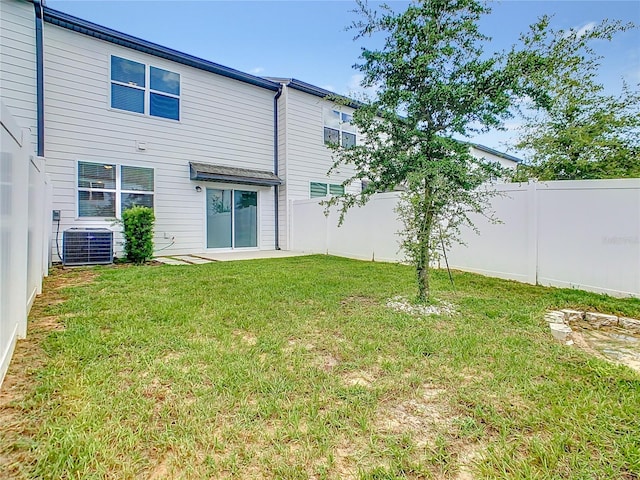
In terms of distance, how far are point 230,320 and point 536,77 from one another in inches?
171

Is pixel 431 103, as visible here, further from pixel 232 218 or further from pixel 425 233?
pixel 232 218

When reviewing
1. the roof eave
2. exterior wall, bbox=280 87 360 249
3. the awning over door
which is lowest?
the awning over door

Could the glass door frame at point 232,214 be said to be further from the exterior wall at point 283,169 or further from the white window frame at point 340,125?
the white window frame at point 340,125

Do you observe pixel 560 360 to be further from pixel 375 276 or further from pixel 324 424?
pixel 375 276

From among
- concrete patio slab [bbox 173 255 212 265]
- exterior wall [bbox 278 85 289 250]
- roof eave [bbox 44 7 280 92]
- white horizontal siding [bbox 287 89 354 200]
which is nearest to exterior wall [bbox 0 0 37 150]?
roof eave [bbox 44 7 280 92]

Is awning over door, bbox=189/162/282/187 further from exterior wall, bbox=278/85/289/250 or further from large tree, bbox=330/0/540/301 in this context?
large tree, bbox=330/0/540/301

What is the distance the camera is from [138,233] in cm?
764

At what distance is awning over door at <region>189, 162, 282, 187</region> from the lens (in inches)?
359

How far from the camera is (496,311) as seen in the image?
392cm

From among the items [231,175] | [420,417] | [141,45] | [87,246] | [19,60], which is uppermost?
[141,45]

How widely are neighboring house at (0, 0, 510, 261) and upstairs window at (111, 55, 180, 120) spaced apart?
25 millimetres

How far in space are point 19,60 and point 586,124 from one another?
12.3 m

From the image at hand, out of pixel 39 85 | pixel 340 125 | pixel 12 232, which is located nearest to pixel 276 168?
pixel 340 125

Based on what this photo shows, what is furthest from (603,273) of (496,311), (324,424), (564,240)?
(324,424)
